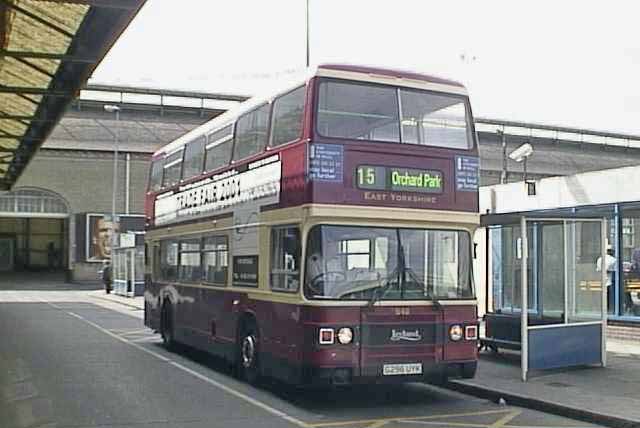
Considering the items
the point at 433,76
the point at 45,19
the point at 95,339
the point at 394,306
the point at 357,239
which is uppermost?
the point at 45,19

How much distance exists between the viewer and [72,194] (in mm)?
56812

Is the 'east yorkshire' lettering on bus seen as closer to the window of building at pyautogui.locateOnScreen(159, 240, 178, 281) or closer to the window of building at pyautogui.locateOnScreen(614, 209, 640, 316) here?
the window of building at pyautogui.locateOnScreen(159, 240, 178, 281)

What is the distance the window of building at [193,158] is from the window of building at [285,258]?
14.1 ft

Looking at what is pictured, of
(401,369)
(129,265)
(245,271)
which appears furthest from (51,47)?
(129,265)

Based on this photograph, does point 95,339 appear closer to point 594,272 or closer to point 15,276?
point 594,272

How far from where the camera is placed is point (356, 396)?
11742mm

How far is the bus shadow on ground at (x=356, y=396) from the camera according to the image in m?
11.0

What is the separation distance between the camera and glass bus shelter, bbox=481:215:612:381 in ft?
42.0

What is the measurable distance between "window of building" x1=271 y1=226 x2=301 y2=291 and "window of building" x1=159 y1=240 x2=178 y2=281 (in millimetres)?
5637

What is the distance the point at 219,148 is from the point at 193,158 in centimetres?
164

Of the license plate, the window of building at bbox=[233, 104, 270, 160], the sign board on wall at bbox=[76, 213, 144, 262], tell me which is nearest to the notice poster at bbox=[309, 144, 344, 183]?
the window of building at bbox=[233, 104, 270, 160]

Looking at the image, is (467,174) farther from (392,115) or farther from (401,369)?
(401,369)

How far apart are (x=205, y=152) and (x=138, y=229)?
34.8 metres

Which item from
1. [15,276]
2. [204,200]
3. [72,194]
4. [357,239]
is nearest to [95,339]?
[204,200]
